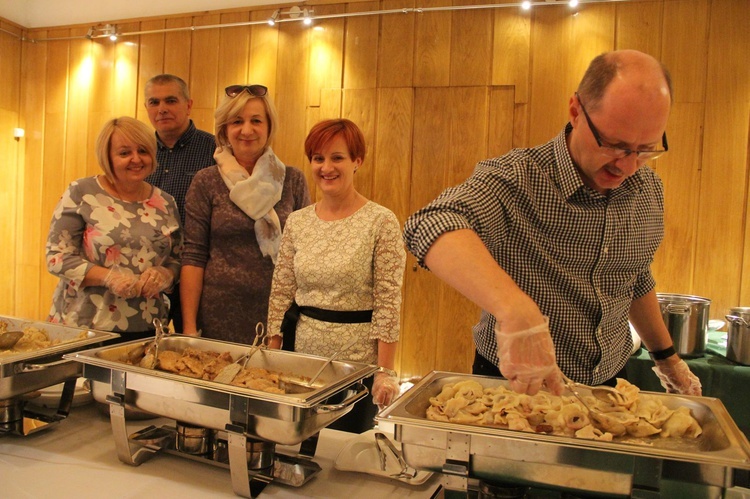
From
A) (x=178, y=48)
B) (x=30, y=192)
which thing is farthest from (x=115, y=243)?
(x=30, y=192)

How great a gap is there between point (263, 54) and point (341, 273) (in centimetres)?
348

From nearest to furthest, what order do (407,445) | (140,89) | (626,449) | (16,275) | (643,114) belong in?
(626,449)
(407,445)
(643,114)
(140,89)
(16,275)

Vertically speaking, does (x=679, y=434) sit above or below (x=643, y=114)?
below

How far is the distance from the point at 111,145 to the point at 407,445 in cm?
168

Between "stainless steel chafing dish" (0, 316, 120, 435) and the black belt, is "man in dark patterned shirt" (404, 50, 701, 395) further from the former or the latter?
"stainless steel chafing dish" (0, 316, 120, 435)

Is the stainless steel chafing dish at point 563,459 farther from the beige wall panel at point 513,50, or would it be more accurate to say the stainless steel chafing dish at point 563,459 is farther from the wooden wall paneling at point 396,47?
the wooden wall paneling at point 396,47

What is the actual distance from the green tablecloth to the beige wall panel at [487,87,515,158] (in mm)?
1893

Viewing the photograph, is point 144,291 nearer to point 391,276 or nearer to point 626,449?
point 391,276

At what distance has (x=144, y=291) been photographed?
6.97ft

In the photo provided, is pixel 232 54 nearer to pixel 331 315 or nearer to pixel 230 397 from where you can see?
pixel 331 315

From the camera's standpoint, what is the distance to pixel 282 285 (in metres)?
2.23

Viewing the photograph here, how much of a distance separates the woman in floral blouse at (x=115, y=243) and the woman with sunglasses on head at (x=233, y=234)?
0.14m

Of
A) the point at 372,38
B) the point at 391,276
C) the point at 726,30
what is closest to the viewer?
the point at 391,276

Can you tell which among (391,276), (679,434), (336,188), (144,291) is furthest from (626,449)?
(144,291)
